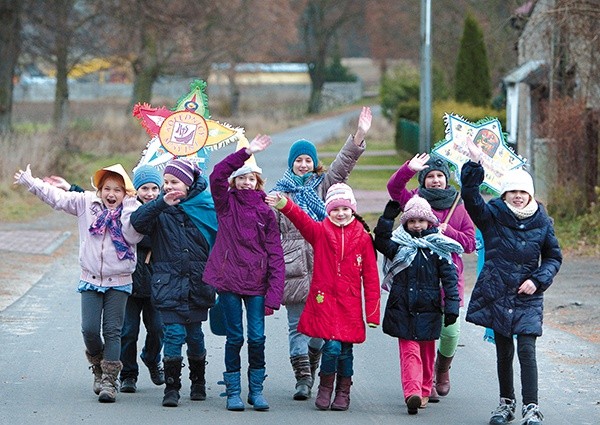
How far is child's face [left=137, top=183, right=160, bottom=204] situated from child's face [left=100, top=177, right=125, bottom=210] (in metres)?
0.22

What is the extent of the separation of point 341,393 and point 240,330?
0.74 m

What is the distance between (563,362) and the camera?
31.4ft

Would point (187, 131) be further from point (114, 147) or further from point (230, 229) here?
point (114, 147)

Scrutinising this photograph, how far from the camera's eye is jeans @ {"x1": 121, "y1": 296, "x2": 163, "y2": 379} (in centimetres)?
837

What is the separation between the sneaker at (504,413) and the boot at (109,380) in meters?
2.39

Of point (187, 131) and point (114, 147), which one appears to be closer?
point (187, 131)

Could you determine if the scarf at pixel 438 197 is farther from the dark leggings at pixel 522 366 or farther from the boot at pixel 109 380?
the boot at pixel 109 380

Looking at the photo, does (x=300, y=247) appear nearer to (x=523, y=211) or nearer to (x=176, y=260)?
(x=176, y=260)

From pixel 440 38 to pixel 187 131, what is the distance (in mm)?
41577

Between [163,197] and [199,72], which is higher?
[199,72]

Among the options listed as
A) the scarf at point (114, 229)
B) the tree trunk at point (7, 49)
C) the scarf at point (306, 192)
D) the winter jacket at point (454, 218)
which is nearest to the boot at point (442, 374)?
the winter jacket at point (454, 218)

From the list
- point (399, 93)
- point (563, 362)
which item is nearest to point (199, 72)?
point (399, 93)

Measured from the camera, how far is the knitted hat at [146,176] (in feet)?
27.2

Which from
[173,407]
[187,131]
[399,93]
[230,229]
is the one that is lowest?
[173,407]
